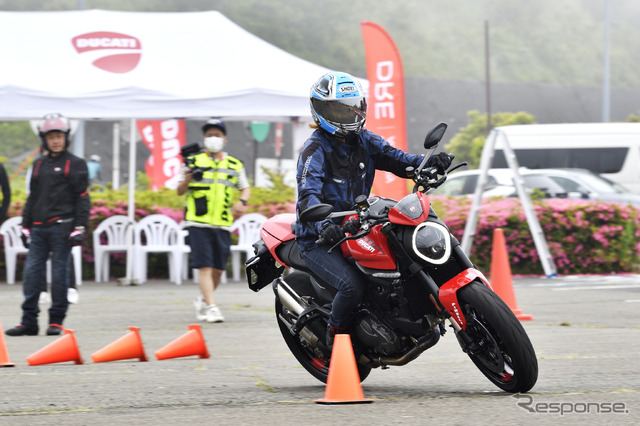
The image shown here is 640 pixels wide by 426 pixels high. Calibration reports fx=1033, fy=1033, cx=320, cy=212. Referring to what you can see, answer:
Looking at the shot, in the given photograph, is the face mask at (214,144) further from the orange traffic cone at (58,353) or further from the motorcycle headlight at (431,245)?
the motorcycle headlight at (431,245)

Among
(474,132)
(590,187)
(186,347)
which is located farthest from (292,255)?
(474,132)

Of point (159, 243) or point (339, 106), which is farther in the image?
point (159, 243)

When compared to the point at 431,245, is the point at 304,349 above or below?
below

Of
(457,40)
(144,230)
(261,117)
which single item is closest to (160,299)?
(144,230)

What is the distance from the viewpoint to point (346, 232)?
5184 millimetres

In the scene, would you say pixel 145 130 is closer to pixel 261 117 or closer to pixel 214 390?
pixel 261 117

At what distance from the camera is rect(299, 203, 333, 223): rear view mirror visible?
202 inches

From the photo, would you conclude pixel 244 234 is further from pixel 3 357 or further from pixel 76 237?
pixel 3 357

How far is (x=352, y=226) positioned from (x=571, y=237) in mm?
10064

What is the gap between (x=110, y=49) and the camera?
1352 centimetres

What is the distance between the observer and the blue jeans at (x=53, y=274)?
8836 mm

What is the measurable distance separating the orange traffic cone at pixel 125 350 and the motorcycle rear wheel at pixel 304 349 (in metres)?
1.36

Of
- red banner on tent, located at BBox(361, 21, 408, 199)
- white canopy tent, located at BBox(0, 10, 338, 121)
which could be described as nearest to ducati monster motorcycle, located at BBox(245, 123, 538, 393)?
white canopy tent, located at BBox(0, 10, 338, 121)

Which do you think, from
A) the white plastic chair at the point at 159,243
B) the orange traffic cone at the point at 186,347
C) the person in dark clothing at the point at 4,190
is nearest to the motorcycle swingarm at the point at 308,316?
the orange traffic cone at the point at 186,347
